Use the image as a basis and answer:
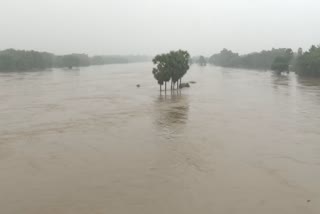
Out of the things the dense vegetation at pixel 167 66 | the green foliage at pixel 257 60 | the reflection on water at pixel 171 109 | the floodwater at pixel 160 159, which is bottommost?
the floodwater at pixel 160 159

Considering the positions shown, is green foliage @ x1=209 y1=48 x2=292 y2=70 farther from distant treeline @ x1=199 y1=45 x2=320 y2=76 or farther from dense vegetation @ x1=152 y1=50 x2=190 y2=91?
dense vegetation @ x1=152 y1=50 x2=190 y2=91

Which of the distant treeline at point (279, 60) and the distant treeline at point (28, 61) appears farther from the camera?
the distant treeline at point (28, 61)

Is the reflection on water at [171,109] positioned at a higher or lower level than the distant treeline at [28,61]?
lower

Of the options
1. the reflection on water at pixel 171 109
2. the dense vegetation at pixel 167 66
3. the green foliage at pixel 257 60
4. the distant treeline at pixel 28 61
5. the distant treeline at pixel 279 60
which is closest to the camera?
the reflection on water at pixel 171 109

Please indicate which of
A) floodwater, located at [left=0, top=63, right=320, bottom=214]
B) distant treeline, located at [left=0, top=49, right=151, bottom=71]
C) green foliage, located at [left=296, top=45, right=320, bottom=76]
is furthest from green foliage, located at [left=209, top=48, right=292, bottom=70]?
floodwater, located at [left=0, top=63, right=320, bottom=214]

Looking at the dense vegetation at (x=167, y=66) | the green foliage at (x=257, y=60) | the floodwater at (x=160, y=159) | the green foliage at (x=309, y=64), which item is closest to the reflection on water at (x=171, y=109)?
the floodwater at (x=160, y=159)

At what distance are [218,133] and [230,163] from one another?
13.4 ft

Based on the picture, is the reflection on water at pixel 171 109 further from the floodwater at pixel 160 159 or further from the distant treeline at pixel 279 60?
the distant treeline at pixel 279 60

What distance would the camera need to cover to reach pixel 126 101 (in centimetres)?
2514

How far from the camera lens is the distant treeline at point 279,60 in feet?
141

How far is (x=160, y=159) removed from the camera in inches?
460

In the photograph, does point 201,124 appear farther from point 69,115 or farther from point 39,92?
point 39,92

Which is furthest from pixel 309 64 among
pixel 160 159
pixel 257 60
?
pixel 160 159

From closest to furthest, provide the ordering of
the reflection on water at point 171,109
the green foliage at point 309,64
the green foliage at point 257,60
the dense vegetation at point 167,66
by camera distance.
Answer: the reflection on water at point 171,109 < the dense vegetation at point 167,66 < the green foliage at point 309,64 < the green foliage at point 257,60
